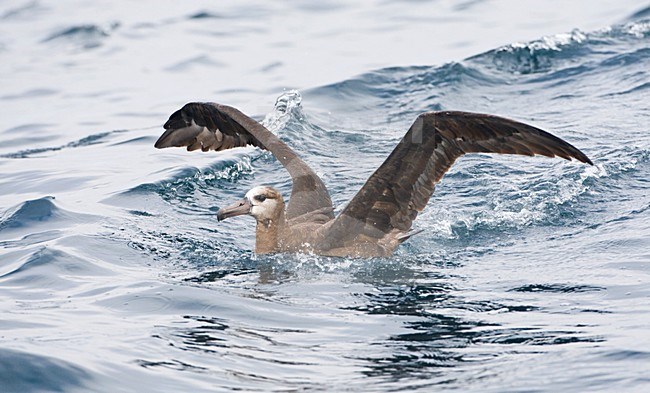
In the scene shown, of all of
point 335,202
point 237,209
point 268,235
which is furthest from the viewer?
point 335,202

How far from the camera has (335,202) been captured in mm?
12219

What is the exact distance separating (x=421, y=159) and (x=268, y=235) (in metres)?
1.58

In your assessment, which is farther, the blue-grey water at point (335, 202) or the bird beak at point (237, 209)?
the bird beak at point (237, 209)

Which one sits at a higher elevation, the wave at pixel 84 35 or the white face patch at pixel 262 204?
the wave at pixel 84 35

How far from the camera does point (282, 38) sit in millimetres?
20094

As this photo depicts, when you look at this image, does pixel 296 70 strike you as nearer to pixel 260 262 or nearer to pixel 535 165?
pixel 535 165

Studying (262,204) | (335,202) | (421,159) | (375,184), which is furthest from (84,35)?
(421,159)

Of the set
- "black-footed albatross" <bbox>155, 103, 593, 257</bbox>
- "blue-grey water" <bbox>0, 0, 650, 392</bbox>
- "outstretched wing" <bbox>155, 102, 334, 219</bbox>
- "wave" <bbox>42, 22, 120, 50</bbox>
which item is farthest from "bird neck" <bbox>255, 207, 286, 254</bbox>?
"wave" <bbox>42, 22, 120, 50</bbox>

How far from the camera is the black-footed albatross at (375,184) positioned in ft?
30.0

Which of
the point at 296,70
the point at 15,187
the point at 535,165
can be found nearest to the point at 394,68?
the point at 296,70

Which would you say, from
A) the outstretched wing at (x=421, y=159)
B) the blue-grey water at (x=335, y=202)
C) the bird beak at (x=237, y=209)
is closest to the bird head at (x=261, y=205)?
the bird beak at (x=237, y=209)

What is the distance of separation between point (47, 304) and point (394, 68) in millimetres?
9394

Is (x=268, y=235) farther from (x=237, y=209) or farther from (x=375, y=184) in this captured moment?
(x=375, y=184)

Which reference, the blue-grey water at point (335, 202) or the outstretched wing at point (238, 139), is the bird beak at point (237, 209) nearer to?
the blue-grey water at point (335, 202)
